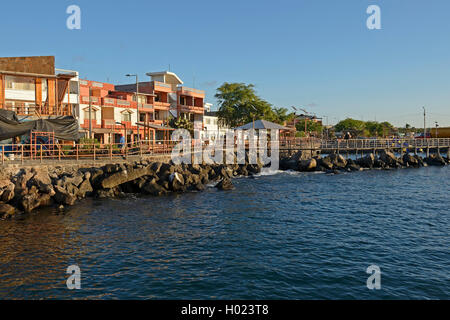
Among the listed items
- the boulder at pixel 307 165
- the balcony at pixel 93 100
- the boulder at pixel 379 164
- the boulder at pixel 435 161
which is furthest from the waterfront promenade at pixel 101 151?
the balcony at pixel 93 100

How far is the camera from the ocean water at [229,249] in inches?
448

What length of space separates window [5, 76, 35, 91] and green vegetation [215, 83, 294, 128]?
3429 centimetres

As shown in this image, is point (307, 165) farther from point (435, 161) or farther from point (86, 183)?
A: point (86, 183)

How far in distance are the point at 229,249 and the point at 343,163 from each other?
3864 centimetres

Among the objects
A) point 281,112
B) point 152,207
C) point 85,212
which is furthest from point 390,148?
point 85,212

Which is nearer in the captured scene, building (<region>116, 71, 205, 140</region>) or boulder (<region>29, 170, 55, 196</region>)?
boulder (<region>29, 170, 55, 196</region>)

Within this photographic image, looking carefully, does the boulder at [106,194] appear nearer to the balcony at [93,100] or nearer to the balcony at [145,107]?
the balcony at [93,100]

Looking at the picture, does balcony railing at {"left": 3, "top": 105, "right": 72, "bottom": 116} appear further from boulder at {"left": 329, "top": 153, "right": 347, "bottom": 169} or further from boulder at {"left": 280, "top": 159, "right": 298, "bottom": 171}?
boulder at {"left": 329, "top": 153, "right": 347, "bottom": 169}

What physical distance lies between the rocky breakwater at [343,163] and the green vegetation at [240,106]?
12774 millimetres

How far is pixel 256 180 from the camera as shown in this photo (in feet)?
124

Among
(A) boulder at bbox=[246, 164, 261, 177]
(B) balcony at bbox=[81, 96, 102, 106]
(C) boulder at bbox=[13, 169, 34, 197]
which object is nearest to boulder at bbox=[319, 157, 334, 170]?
(A) boulder at bbox=[246, 164, 261, 177]

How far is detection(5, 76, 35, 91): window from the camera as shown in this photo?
1529 inches

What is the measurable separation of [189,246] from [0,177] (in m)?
14.8

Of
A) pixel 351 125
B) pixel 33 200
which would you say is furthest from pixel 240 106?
pixel 351 125
